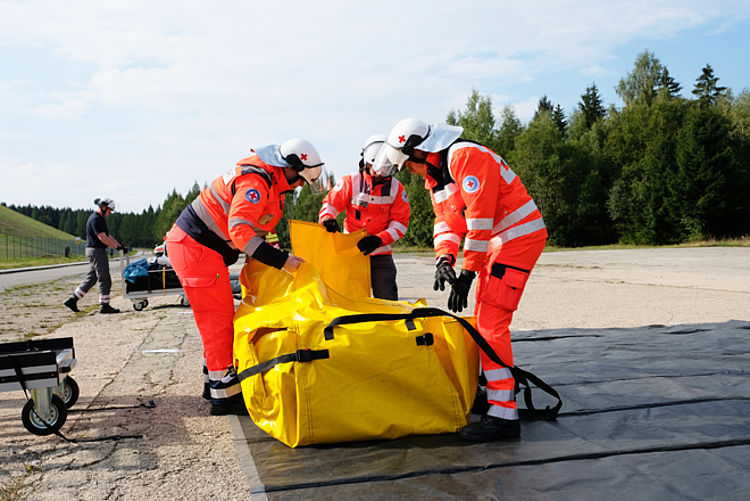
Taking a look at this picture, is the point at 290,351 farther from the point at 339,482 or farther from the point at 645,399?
the point at 645,399

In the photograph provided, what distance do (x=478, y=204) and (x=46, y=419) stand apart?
9.69 feet

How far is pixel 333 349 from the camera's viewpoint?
3234mm

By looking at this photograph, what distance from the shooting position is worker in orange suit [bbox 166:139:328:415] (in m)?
3.88

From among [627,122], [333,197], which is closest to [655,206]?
[627,122]

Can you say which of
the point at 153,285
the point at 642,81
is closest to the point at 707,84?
the point at 642,81

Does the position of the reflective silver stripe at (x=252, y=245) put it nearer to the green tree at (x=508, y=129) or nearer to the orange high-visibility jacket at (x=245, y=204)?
the orange high-visibility jacket at (x=245, y=204)

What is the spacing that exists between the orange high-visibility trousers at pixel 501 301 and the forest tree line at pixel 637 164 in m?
42.8

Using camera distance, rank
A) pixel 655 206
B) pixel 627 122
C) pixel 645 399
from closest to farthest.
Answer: pixel 645 399, pixel 655 206, pixel 627 122

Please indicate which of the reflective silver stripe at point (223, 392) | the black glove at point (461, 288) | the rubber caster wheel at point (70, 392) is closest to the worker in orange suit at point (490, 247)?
the black glove at point (461, 288)

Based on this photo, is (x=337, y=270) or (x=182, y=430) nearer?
(x=182, y=430)

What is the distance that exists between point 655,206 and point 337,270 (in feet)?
148

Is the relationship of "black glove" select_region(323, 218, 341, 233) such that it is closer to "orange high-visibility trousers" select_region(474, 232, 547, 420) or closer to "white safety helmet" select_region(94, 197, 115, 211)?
"orange high-visibility trousers" select_region(474, 232, 547, 420)

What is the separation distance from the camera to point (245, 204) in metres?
3.88

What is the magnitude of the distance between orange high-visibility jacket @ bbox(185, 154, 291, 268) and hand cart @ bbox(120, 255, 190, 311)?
6716mm
